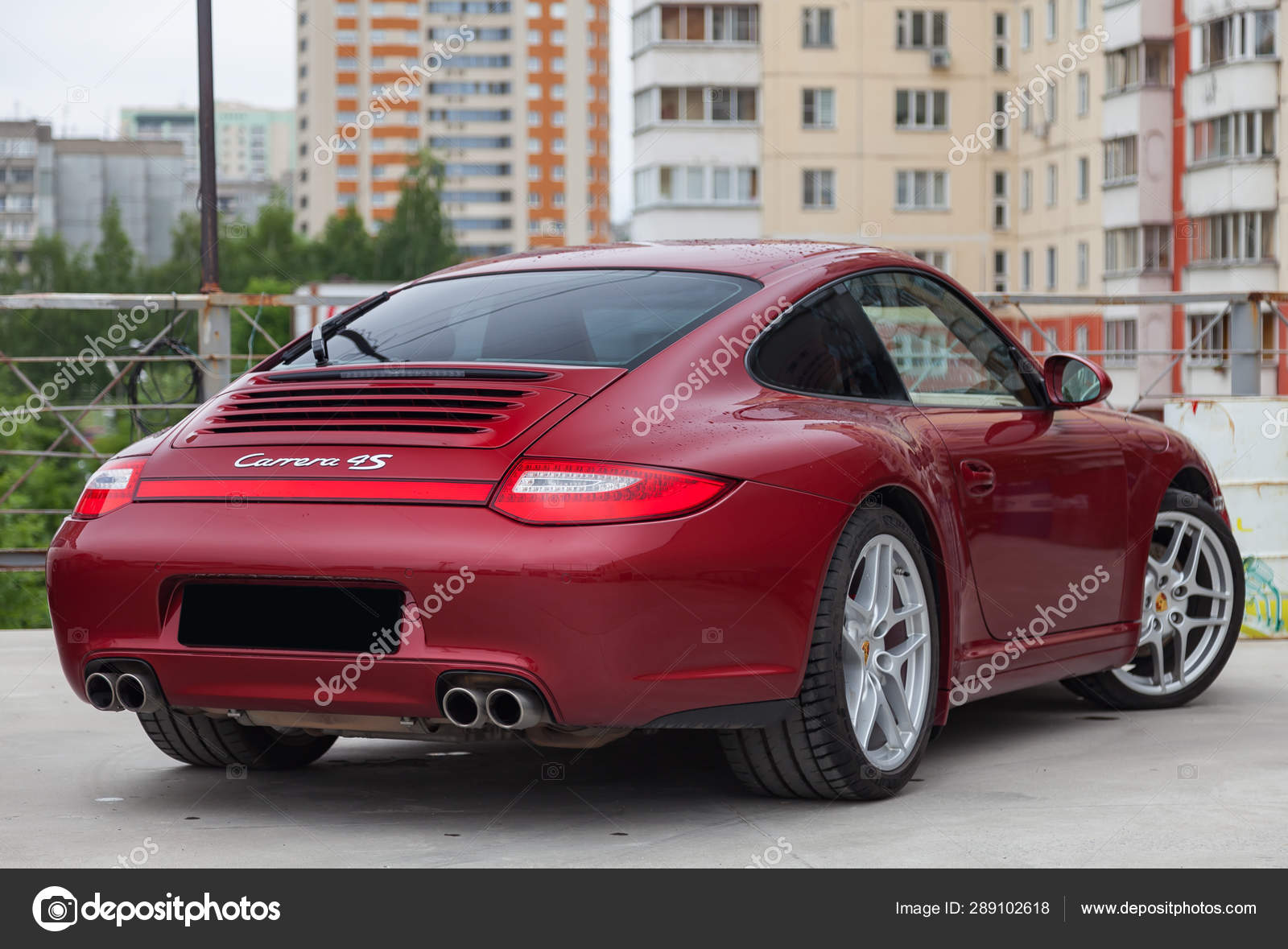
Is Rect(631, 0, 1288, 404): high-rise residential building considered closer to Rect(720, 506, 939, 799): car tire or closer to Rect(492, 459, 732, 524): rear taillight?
Rect(720, 506, 939, 799): car tire

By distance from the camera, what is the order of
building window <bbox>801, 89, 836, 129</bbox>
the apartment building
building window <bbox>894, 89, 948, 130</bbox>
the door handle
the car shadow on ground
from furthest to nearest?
1. the apartment building
2. building window <bbox>894, 89, 948, 130</bbox>
3. building window <bbox>801, 89, 836, 129</bbox>
4. the door handle
5. the car shadow on ground

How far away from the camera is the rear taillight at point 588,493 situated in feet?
12.9

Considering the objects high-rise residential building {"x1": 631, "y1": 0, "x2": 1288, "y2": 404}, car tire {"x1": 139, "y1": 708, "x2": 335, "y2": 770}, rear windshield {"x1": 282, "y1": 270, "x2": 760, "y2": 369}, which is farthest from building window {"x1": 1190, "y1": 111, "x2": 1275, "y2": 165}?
car tire {"x1": 139, "y1": 708, "x2": 335, "y2": 770}

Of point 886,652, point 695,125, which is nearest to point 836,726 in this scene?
point 886,652

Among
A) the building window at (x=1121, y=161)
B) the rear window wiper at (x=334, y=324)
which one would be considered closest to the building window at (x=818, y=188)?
the building window at (x=1121, y=161)

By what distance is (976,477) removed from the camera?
5.11 m

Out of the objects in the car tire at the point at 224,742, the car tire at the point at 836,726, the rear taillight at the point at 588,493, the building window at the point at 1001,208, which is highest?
the building window at the point at 1001,208

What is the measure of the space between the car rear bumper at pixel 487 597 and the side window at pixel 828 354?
0.41 metres

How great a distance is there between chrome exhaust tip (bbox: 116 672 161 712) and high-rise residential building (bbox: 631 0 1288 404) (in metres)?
46.5

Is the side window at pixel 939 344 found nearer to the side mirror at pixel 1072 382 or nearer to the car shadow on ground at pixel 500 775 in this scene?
the side mirror at pixel 1072 382

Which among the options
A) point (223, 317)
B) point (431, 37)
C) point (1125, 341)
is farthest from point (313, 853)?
point (431, 37)

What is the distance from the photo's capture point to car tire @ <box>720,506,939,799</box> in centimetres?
434

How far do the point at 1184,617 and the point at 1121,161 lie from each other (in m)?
A: 49.5

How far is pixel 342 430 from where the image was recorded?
427 centimetres
